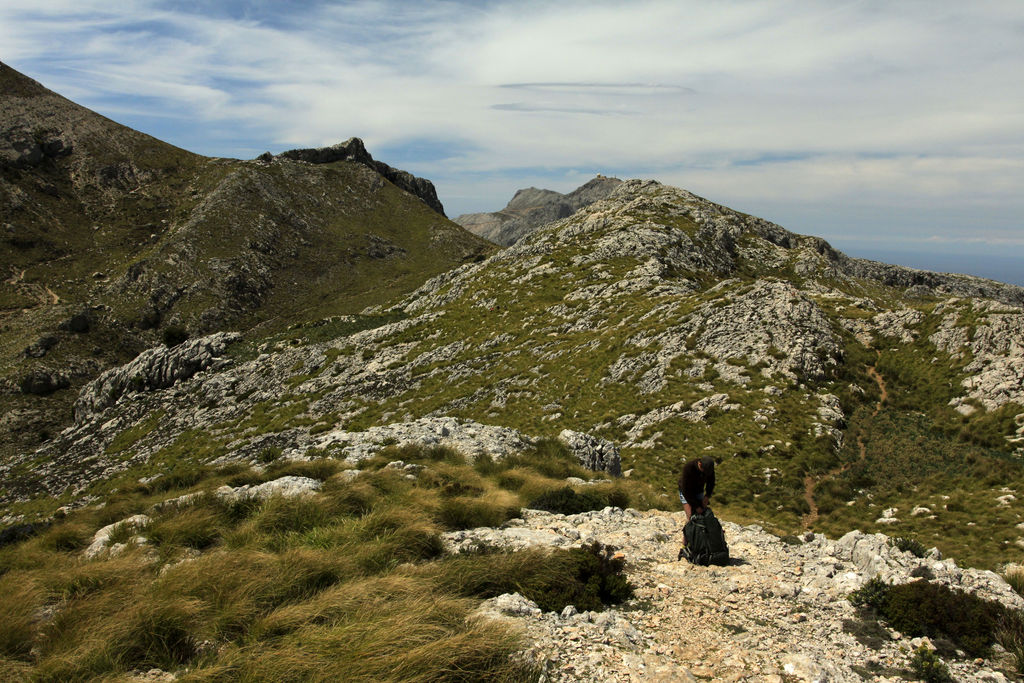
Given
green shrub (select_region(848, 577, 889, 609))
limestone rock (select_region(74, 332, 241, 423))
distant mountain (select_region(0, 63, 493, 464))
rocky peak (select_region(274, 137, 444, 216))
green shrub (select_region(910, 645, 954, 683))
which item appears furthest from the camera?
rocky peak (select_region(274, 137, 444, 216))

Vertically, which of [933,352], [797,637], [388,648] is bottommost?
[797,637]

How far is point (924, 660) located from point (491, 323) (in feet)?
145

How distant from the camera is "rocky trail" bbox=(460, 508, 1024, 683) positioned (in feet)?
25.6

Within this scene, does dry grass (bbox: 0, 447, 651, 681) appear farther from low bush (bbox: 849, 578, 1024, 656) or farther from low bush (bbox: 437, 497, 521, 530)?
low bush (bbox: 849, 578, 1024, 656)

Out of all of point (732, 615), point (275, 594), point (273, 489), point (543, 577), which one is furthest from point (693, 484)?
point (273, 489)

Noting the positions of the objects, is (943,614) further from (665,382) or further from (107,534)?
(665,382)

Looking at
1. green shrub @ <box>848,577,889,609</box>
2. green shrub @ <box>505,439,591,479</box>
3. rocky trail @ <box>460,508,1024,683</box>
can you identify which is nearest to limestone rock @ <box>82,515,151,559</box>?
rocky trail @ <box>460,508,1024,683</box>

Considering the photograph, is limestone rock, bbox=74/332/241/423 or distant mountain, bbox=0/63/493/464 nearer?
limestone rock, bbox=74/332/241/423

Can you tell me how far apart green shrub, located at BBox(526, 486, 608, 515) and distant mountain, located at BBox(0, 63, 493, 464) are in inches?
3154

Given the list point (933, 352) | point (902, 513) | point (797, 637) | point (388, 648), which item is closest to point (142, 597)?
point (388, 648)

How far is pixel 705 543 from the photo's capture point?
40.2 ft

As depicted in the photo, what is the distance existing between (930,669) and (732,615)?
312 cm

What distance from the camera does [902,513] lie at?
63.1ft

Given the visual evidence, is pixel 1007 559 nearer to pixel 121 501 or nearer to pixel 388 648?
pixel 388 648
